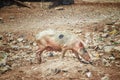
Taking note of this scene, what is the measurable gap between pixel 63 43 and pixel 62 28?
323 centimetres

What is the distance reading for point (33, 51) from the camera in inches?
342

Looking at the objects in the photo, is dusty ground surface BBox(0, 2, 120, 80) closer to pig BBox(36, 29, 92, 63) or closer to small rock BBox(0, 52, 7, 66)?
small rock BBox(0, 52, 7, 66)

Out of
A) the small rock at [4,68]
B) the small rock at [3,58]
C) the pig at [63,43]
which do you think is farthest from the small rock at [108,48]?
the small rock at [3,58]

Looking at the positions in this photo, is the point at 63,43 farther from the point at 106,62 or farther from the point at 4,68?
the point at 4,68

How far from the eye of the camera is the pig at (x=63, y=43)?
7145 mm

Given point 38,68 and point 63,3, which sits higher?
point 63,3

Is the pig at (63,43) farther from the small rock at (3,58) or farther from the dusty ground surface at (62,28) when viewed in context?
the small rock at (3,58)

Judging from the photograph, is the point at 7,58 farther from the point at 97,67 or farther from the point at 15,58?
the point at 97,67

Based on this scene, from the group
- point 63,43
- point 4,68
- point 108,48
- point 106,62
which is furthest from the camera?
point 108,48

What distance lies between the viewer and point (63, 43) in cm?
729

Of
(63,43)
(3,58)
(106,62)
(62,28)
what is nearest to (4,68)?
(3,58)

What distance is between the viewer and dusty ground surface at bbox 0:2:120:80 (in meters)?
6.96

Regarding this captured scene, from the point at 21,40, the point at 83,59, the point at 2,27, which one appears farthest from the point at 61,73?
the point at 2,27

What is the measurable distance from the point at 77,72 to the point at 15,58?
2.34 meters
